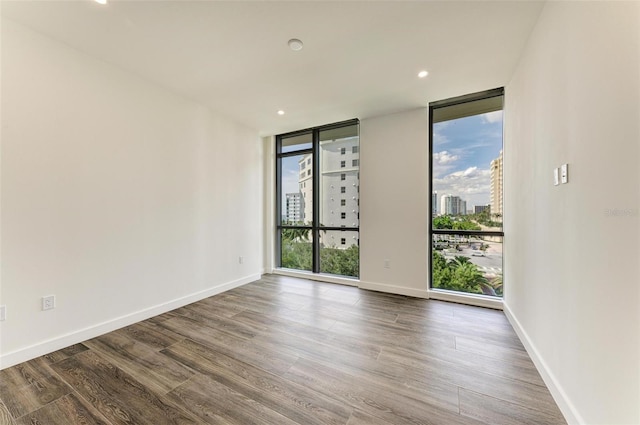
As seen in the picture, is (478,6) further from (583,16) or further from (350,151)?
(350,151)

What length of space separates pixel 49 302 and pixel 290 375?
7.18ft

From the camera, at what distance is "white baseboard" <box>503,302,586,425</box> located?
1.39 meters

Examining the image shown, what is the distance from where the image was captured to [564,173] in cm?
154

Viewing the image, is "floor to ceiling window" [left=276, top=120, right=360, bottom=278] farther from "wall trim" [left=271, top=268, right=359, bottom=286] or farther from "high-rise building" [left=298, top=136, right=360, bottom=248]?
"wall trim" [left=271, top=268, right=359, bottom=286]

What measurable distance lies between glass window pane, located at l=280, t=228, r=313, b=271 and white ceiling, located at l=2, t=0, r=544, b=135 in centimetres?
247

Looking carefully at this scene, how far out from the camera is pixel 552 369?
1.67m

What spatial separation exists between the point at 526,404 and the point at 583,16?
2271 millimetres

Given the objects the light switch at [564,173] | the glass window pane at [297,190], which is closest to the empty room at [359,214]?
the light switch at [564,173]

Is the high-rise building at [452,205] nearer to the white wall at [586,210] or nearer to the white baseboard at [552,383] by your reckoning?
the white wall at [586,210]

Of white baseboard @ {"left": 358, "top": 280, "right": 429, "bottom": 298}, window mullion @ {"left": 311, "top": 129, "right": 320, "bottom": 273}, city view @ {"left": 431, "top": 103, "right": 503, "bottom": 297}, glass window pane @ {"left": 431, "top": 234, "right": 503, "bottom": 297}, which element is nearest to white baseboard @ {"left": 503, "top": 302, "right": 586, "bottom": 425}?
glass window pane @ {"left": 431, "top": 234, "right": 503, "bottom": 297}

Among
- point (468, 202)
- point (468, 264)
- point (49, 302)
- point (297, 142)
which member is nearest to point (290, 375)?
point (49, 302)

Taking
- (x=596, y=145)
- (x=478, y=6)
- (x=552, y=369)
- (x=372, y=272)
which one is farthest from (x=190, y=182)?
(x=552, y=369)

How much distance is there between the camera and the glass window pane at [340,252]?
14.0 ft

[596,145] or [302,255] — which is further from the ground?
[596,145]
